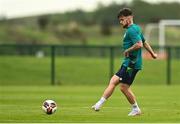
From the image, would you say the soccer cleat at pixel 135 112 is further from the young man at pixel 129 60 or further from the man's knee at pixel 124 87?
the man's knee at pixel 124 87

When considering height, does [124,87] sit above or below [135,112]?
above

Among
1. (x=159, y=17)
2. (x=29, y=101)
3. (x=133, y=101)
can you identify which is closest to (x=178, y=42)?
(x=159, y=17)

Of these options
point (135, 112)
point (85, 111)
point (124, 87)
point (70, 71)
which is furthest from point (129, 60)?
point (70, 71)

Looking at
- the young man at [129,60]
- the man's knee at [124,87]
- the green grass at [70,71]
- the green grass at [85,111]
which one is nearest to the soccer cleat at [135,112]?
the young man at [129,60]

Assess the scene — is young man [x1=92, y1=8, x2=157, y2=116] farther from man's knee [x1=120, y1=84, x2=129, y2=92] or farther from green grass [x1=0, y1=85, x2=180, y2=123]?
green grass [x1=0, y1=85, x2=180, y2=123]

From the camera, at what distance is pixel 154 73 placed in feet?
160

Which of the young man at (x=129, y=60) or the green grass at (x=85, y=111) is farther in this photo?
the young man at (x=129, y=60)

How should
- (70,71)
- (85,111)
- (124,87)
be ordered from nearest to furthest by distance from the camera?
1. (124,87)
2. (85,111)
3. (70,71)

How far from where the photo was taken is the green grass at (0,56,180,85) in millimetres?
45344

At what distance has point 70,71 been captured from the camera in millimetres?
47906

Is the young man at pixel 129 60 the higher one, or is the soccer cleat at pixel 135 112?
the young man at pixel 129 60

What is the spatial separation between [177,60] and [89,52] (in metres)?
8.44

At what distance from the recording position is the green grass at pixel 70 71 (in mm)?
45344

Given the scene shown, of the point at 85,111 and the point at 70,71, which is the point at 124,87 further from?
the point at 70,71
